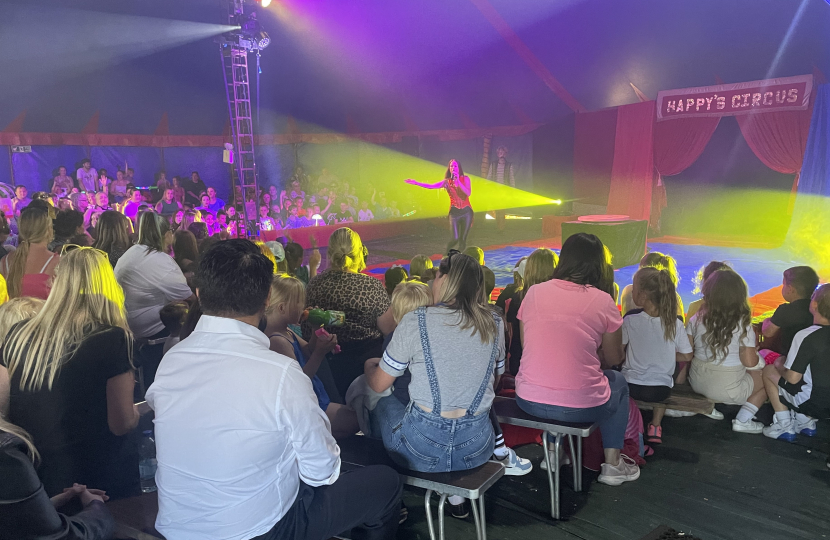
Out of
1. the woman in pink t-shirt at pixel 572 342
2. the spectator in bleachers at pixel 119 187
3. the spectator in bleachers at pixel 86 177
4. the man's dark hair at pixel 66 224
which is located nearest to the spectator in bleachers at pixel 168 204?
the spectator in bleachers at pixel 119 187

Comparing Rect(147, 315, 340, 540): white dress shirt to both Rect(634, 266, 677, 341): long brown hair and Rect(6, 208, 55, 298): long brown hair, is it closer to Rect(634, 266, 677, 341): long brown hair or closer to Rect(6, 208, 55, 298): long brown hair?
Rect(634, 266, 677, 341): long brown hair

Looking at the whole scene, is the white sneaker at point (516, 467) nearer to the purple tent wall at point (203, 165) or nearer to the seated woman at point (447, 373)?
the seated woman at point (447, 373)

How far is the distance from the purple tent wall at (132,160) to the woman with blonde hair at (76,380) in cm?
975

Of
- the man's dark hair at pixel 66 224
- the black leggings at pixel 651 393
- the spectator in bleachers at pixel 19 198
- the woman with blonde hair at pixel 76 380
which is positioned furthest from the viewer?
the spectator in bleachers at pixel 19 198

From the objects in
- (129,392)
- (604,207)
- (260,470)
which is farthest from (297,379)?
(604,207)

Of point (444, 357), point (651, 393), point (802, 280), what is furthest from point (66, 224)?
point (802, 280)

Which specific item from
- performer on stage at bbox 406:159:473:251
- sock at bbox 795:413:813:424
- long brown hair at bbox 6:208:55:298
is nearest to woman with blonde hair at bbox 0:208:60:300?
long brown hair at bbox 6:208:55:298

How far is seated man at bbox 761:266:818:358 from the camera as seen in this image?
10.9ft

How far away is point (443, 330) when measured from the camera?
1.96 meters

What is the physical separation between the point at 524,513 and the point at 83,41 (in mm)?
10624

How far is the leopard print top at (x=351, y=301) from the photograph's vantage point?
3.14 metres

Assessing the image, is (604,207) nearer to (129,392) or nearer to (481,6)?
(481,6)

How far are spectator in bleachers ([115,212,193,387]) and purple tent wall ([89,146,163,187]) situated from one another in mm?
8327

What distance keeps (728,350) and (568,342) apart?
4.64 feet
